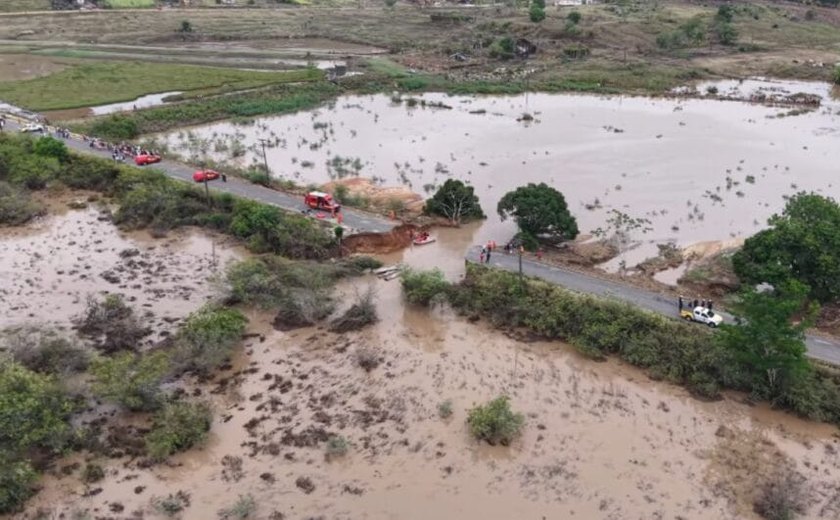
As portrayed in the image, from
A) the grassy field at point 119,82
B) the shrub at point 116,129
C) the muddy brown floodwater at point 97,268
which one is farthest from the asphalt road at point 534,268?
the grassy field at point 119,82

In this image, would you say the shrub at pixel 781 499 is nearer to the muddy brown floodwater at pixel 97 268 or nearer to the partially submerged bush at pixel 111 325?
the partially submerged bush at pixel 111 325

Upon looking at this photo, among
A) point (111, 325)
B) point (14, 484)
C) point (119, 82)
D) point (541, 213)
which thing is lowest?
point (14, 484)

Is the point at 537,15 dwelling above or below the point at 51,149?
above

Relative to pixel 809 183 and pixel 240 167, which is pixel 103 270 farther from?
pixel 809 183

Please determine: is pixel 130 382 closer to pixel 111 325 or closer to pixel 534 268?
pixel 111 325

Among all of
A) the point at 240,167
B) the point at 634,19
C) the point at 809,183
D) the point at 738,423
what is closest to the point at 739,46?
the point at 634,19

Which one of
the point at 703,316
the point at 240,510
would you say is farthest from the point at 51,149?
the point at 703,316
